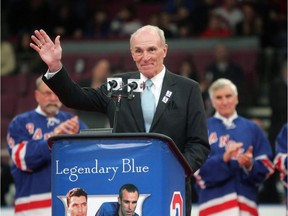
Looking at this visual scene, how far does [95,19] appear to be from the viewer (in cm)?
1612

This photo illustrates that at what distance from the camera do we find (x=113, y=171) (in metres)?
5.26

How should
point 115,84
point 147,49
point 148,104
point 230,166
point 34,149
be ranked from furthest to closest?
1. point 230,166
2. point 34,149
3. point 148,104
4. point 147,49
5. point 115,84

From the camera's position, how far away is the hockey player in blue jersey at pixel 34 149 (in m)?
8.37

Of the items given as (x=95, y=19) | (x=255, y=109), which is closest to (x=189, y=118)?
(x=255, y=109)

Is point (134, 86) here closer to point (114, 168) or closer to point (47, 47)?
point (47, 47)

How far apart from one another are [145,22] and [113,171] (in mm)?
10618

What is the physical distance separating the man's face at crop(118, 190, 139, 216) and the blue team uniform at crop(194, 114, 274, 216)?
3229mm

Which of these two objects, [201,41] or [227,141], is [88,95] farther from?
[201,41]

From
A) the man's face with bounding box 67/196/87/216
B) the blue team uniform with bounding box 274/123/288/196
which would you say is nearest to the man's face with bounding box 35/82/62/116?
the blue team uniform with bounding box 274/123/288/196

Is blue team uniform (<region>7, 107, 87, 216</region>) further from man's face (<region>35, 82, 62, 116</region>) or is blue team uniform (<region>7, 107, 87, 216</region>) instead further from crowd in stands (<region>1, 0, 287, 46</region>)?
crowd in stands (<region>1, 0, 287, 46</region>)

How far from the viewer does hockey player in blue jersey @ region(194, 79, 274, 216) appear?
332 inches

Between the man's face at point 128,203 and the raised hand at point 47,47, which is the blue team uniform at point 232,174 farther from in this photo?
the man's face at point 128,203

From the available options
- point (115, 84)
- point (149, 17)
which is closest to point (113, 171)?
point (115, 84)

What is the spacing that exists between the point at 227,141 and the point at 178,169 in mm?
3169
